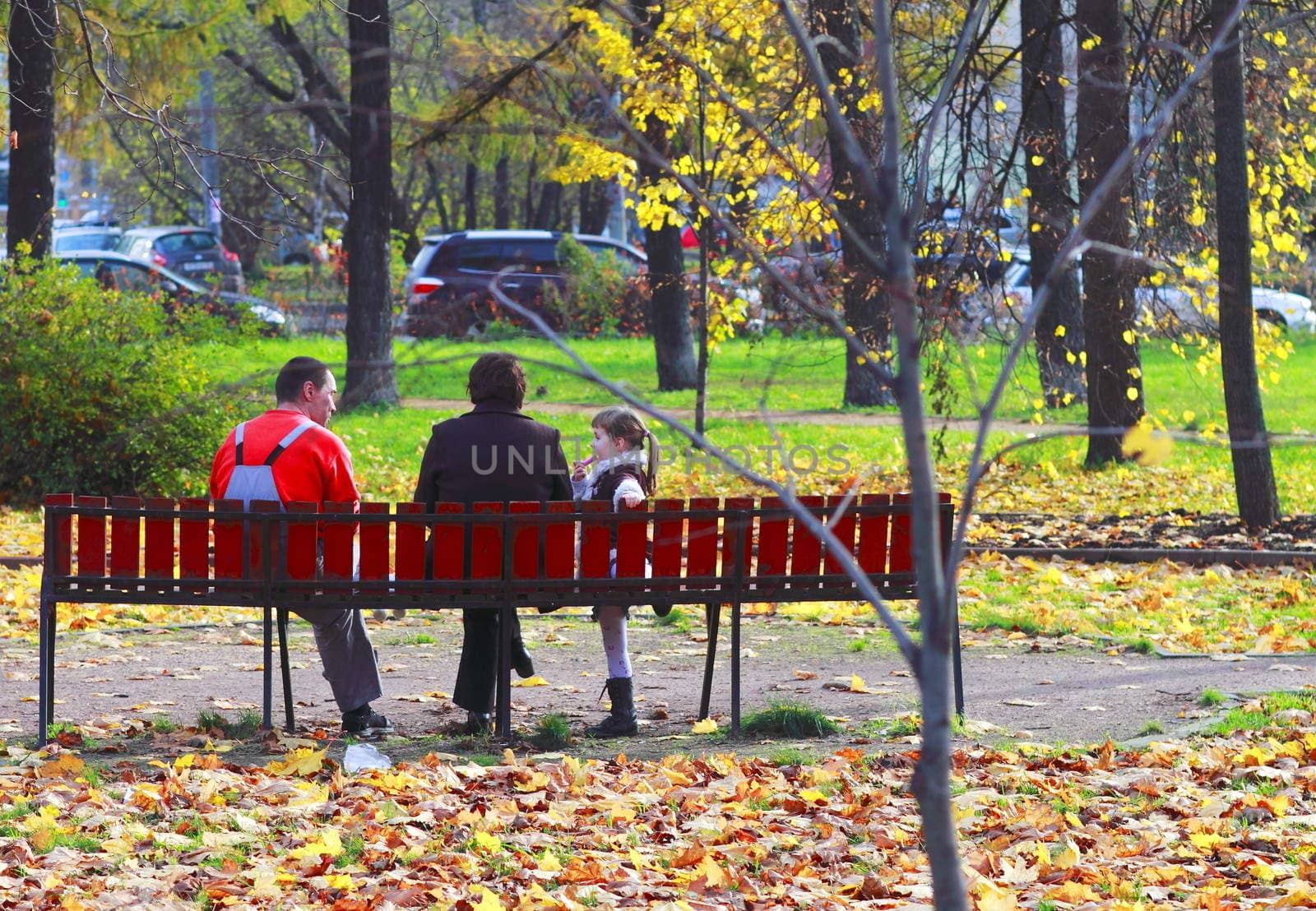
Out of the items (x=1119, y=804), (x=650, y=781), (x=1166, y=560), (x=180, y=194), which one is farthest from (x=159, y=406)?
(x=180, y=194)

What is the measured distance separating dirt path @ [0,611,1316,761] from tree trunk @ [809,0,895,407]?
10.8 ft

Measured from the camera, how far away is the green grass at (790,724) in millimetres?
5781

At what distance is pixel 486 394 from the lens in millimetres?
5945

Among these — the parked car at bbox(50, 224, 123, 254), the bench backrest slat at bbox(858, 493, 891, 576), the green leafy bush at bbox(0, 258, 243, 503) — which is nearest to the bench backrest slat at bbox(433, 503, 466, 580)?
the bench backrest slat at bbox(858, 493, 891, 576)

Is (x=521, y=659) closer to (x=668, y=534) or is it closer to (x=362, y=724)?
(x=362, y=724)

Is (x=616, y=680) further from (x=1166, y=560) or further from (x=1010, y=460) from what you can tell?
(x=1010, y=460)

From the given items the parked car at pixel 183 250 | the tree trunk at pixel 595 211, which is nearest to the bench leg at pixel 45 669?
the parked car at pixel 183 250

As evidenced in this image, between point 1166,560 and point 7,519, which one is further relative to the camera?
point 7,519

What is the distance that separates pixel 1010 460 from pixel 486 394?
9.61m

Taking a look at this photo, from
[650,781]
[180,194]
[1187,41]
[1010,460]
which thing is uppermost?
[180,194]

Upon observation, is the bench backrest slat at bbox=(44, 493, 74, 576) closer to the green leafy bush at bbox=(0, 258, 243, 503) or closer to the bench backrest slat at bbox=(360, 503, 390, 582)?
the bench backrest slat at bbox=(360, 503, 390, 582)

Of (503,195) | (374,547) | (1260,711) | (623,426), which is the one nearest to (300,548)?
(374,547)

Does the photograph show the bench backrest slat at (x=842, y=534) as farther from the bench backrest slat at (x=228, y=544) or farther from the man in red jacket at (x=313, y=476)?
the bench backrest slat at (x=228, y=544)

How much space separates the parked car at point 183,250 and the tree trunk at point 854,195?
1992cm
